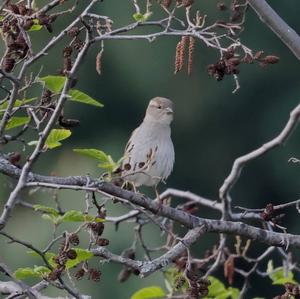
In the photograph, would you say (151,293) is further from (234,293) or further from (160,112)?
(160,112)

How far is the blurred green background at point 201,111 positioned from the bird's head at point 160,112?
23.7 feet

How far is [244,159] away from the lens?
3893 mm

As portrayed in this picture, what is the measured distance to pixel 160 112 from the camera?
23.4 feet

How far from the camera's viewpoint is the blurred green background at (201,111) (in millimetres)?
15562

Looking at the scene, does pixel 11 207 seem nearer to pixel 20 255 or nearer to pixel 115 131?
pixel 20 255

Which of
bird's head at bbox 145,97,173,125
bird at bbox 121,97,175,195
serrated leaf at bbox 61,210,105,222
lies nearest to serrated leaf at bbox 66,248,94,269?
serrated leaf at bbox 61,210,105,222

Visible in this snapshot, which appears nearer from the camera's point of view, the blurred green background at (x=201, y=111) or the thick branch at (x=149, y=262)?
the thick branch at (x=149, y=262)

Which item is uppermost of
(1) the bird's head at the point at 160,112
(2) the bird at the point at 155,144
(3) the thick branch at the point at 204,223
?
(1) the bird's head at the point at 160,112

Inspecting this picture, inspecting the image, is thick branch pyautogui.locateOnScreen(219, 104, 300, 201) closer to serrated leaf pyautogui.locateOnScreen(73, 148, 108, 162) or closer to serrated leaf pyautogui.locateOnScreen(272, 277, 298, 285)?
serrated leaf pyautogui.locateOnScreen(73, 148, 108, 162)

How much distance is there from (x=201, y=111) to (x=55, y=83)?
13785mm

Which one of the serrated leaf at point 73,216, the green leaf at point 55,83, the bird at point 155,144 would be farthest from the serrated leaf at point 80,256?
the bird at point 155,144

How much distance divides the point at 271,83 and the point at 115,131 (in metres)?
2.78

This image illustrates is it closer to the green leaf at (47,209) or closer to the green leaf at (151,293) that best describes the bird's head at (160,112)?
the green leaf at (151,293)

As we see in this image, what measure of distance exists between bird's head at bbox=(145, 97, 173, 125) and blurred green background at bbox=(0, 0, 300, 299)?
7.24m
